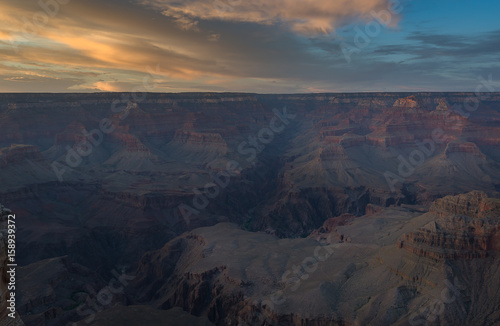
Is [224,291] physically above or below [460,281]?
below

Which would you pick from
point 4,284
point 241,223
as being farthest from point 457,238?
point 241,223

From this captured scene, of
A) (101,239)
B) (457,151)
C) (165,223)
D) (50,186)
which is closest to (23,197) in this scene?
(50,186)

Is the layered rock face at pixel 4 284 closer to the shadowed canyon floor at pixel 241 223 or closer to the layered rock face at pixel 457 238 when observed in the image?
the shadowed canyon floor at pixel 241 223

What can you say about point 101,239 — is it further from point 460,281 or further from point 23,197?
point 460,281

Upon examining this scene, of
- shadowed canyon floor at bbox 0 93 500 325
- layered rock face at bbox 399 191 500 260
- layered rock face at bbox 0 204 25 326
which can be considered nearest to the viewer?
layered rock face at bbox 0 204 25 326

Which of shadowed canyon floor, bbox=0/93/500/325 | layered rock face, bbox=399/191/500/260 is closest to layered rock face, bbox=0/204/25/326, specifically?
shadowed canyon floor, bbox=0/93/500/325

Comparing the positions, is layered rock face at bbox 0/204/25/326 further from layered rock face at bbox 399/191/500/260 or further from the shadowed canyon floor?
layered rock face at bbox 399/191/500/260

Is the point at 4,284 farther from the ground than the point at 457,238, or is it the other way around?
the point at 4,284

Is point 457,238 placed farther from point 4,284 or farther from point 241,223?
Answer: point 241,223

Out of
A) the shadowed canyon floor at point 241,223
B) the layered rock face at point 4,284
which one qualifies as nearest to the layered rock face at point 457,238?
the shadowed canyon floor at point 241,223
